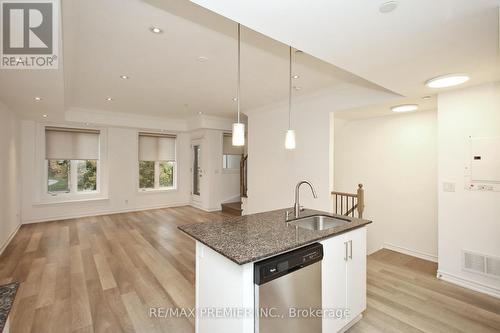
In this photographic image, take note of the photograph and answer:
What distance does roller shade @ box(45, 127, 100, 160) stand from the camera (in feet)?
19.4

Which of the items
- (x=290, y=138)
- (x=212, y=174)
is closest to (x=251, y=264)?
(x=290, y=138)

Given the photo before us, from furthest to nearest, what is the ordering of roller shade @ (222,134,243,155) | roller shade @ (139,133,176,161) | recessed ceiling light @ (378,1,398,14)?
1. roller shade @ (222,134,243,155)
2. roller shade @ (139,133,176,161)
3. recessed ceiling light @ (378,1,398,14)

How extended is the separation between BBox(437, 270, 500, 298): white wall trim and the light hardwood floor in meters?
0.12

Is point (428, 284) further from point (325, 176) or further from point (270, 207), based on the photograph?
point (270, 207)

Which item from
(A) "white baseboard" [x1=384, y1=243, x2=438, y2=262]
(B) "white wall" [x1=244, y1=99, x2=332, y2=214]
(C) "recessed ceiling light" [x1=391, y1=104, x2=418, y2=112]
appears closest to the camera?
(C) "recessed ceiling light" [x1=391, y1=104, x2=418, y2=112]

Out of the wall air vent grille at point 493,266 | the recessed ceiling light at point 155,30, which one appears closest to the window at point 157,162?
the recessed ceiling light at point 155,30

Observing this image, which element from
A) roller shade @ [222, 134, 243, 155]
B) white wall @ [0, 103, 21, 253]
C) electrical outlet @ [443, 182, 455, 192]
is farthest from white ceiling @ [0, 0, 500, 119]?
roller shade @ [222, 134, 243, 155]

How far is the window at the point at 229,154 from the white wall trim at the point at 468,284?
5.63 metres

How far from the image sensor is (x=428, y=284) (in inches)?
118

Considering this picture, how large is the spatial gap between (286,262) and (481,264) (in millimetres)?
2854

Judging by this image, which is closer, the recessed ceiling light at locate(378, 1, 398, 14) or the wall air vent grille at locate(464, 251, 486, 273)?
the recessed ceiling light at locate(378, 1, 398, 14)

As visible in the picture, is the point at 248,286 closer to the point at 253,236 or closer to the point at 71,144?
the point at 253,236

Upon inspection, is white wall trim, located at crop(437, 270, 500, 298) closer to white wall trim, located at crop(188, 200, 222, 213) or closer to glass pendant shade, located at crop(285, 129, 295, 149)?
glass pendant shade, located at crop(285, 129, 295, 149)

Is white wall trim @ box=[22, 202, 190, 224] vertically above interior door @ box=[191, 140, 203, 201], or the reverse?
interior door @ box=[191, 140, 203, 201]
